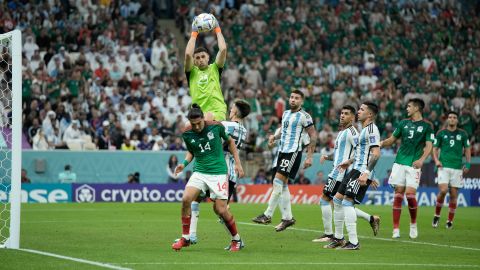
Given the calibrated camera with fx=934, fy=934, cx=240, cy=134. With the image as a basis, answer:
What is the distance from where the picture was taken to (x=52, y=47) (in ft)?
117

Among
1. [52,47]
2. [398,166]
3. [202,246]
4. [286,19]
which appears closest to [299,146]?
[398,166]

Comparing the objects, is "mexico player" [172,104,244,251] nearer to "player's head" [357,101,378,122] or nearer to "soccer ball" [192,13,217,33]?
"soccer ball" [192,13,217,33]

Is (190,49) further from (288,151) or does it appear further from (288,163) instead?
Answer: (288,163)

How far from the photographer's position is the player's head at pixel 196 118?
14.0 meters

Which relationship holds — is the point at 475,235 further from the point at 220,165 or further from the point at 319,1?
the point at 319,1

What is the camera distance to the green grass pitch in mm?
13008

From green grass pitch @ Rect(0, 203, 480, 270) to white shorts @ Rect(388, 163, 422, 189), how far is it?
3.54ft

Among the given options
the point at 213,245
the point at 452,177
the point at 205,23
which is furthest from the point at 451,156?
the point at 205,23

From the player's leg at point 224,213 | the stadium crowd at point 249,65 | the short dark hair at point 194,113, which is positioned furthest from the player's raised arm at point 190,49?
the stadium crowd at point 249,65

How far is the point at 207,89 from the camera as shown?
15750mm

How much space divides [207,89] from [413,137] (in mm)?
5139

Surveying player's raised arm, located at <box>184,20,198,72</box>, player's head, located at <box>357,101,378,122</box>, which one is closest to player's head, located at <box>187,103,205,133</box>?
player's raised arm, located at <box>184,20,198,72</box>

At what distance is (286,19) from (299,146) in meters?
23.6

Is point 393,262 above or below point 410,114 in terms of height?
below
